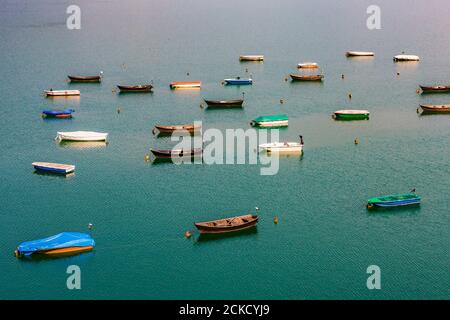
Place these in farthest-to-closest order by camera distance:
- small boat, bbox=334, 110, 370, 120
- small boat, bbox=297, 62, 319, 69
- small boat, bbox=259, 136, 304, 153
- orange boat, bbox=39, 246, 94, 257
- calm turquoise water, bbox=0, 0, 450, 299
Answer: small boat, bbox=297, 62, 319, 69 → small boat, bbox=334, 110, 370, 120 → small boat, bbox=259, 136, 304, 153 → orange boat, bbox=39, 246, 94, 257 → calm turquoise water, bbox=0, 0, 450, 299

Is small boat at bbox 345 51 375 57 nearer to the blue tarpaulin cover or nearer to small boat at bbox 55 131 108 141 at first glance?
small boat at bbox 55 131 108 141

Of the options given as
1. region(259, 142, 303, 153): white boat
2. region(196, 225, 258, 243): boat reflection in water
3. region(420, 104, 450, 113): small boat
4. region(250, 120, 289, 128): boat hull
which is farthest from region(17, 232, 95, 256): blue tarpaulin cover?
region(420, 104, 450, 113): small boat

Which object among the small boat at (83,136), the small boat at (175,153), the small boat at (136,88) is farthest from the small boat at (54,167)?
the small boat at (136,88)

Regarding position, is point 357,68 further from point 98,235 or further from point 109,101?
point 98,235

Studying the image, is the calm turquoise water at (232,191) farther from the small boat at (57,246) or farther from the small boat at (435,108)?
the small boat at (435,108)

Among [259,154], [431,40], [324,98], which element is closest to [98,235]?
[259,154]

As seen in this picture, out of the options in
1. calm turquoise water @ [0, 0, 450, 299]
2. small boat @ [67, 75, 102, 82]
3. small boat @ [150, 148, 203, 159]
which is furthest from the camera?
small boat @ [67, 75, 102, 82]

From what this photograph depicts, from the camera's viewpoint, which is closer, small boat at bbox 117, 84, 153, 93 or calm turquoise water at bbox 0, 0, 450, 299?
calm turquoise water at bbox 0, 0, 450, 299

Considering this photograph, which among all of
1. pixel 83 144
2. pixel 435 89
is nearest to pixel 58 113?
pixel 83 144
